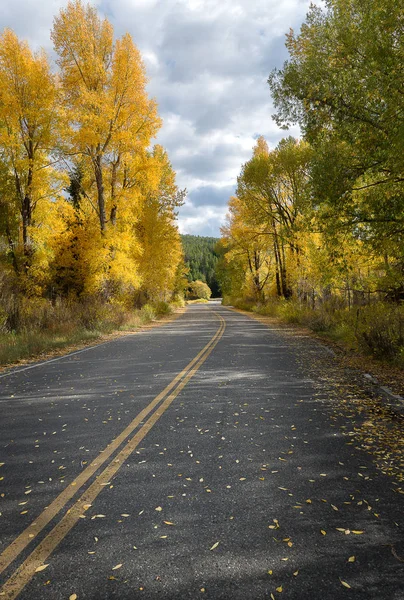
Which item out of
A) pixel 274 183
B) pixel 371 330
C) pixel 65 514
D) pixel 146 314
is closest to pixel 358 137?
pixel 371 330

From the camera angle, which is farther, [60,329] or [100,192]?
[100,192]

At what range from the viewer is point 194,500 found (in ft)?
11.2

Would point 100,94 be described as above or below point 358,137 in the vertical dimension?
above

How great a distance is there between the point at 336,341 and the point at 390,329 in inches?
177

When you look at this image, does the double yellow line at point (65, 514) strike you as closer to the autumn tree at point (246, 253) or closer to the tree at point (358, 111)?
the tree at point (358, 111)

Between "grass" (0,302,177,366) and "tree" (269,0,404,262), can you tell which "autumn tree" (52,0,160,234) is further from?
"tree" (269,0,404,262)

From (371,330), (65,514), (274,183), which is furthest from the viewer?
(274,183)

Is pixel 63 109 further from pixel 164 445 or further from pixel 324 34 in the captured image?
pixel 164 445

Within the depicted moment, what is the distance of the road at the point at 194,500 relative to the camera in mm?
2484

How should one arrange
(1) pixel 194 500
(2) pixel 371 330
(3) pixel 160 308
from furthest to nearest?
(3) pixel 160 308 → (2) pixel 371 330 → (1) pixel 194 500

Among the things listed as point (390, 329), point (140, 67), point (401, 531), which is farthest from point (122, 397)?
point (140, 67)

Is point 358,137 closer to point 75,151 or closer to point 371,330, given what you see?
point 371,330

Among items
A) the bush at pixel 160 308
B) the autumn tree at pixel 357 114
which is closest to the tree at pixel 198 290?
the bush at pixel 160 308

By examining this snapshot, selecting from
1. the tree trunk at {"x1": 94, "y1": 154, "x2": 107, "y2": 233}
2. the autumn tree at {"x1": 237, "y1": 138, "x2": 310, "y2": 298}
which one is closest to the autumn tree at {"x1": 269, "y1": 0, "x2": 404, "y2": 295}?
the tree trunk at {"x1": 94, "y1": 154, "x2": 107, "y2": 233}
